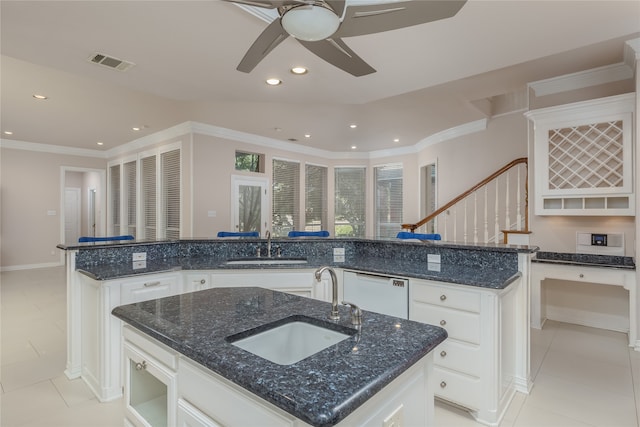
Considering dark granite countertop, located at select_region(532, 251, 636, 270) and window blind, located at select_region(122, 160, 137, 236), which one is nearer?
dark granite countertop, located at select_region(532, 251, 636, 270)

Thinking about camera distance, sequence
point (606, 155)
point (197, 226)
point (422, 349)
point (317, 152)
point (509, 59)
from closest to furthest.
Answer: point (422, 349), point (509, 59), point (606, 155), point (197, 226), point (317, 152)

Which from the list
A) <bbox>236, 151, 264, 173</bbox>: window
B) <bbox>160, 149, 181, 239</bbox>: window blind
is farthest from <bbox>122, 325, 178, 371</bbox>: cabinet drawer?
<bbox>236, 151, 264, 173</bbox>: window

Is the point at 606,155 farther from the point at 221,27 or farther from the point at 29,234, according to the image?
the point at 29,234

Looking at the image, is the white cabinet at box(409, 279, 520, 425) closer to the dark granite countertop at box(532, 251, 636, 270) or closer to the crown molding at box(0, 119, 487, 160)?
the dark granite countertop at box(532, 251, 636, 270)

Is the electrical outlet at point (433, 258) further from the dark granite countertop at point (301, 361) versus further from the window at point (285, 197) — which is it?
the window at point (285, 197)

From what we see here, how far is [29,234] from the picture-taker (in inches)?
282

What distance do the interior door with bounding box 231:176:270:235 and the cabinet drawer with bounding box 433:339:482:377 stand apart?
4717 mm

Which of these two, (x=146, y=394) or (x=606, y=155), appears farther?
(x=606, y=155)

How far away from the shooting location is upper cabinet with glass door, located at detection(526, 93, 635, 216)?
314cm

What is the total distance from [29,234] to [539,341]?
370 inches

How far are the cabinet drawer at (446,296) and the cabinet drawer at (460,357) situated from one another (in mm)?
239

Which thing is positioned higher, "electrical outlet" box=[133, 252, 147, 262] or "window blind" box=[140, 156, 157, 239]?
"window blind" box=[140, 156, 157, 239]

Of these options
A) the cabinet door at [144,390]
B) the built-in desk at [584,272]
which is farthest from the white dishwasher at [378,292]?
the built-in desk at [584,272]

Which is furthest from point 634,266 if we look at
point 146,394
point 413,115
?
point 146,394
